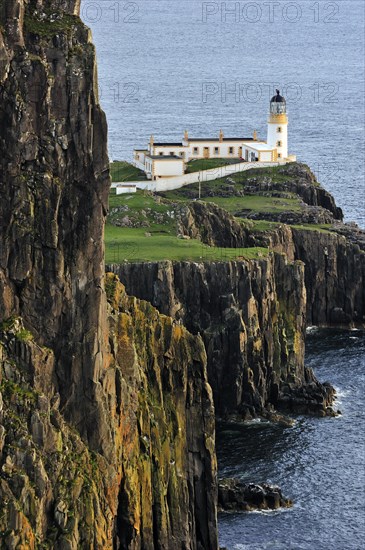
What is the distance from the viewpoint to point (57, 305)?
9731cm

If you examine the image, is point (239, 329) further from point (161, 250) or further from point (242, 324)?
point (161, 250)

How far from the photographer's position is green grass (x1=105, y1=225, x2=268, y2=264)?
172250 mm

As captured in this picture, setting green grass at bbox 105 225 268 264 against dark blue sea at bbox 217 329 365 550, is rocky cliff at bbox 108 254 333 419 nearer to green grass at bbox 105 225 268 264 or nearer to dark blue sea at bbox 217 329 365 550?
green grass at bbox 105 225 268 264

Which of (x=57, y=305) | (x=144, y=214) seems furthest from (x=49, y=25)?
(x=144, y=214)

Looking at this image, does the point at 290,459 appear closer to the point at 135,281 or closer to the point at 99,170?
the point at 135,281

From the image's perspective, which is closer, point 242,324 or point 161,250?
point 242,324

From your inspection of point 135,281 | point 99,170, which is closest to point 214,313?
point 135,281

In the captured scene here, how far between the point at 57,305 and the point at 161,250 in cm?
7877

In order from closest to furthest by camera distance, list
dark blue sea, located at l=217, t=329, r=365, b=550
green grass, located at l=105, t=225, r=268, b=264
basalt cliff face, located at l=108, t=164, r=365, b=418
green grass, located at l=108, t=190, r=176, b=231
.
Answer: dark blue sea, located at l=217, t=329, r=365, b=550 → basalt cliff face, located at l=108, t=164, r=365, b=418 → green grass, located at l=105, t=225, r=268, b=264 → green grass, located at l=108, t=190, r=176, b=231

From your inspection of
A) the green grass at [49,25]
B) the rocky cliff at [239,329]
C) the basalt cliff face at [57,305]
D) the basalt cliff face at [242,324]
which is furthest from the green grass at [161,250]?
the green grass at [49,25]

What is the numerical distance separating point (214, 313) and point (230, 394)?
8.52m

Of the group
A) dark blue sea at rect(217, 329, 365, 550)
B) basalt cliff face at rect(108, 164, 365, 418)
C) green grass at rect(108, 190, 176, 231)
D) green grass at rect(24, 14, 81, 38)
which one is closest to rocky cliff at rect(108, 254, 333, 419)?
basalt cliff face at rect(108, 164, 365, 418)

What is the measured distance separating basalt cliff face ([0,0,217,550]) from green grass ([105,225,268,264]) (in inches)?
2690

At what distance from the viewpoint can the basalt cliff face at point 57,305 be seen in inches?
3637
